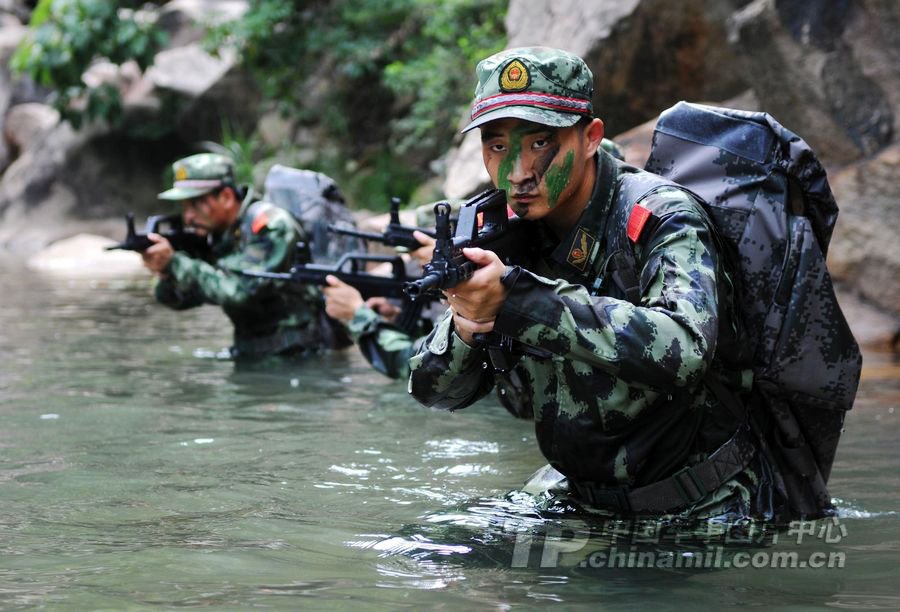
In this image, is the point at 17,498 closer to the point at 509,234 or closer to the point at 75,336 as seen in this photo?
the point at 509,234

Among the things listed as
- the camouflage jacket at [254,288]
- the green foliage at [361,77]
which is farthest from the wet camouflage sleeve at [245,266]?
the green foliage at [361,77]

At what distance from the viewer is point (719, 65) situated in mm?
10195

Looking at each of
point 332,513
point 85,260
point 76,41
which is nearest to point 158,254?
point 332,513

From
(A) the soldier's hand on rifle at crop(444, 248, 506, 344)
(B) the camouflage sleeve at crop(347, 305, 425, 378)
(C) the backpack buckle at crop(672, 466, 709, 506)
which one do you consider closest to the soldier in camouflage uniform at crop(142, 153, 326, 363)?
(B) the camouflage sleeve at crop(347, 305, 425, 378)

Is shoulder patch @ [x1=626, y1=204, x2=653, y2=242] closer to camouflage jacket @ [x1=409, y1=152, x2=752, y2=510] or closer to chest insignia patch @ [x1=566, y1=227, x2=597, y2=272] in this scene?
camouflage jacket @ [x1=409, y1=152, x2=752, y2=510]

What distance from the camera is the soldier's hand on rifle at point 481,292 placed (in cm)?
274

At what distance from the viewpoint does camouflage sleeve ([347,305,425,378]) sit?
249 inches

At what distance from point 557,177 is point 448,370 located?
0.63m

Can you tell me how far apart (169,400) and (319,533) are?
3.12m

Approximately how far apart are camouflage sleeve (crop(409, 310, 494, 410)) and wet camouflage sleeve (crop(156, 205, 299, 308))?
14.1 ft

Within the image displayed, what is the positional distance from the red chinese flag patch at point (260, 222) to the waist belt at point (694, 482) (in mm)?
4800

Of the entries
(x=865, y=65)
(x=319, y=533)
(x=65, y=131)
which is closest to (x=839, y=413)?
(x=319, y=533)

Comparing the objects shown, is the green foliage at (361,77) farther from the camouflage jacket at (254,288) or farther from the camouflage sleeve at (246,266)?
the camouflage sleeve at (246,266)

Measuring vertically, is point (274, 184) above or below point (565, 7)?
below
